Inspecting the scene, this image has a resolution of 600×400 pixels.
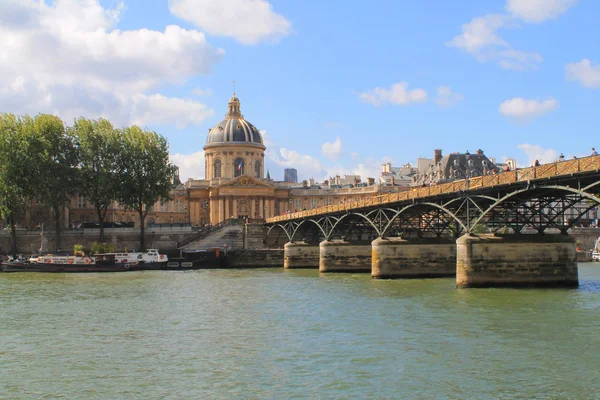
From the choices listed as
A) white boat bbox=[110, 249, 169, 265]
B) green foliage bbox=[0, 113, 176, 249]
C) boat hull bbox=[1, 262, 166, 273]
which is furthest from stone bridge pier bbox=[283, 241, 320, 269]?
green foliage bbox=[0, 113, 176, 249]

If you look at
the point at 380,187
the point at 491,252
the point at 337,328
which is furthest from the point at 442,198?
Result: the point at 380,187

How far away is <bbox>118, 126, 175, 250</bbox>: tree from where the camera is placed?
255 feet

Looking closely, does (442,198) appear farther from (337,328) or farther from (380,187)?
(380,187)

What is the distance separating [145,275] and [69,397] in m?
42.1

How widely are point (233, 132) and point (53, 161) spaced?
203ft

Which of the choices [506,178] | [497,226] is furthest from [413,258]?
[506,178]

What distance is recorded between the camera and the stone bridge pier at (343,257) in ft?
205

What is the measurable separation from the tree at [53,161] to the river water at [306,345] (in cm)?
3186

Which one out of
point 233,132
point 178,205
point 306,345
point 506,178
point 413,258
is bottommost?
point 306,345

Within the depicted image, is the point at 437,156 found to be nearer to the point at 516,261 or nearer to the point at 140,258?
the point at 140,258

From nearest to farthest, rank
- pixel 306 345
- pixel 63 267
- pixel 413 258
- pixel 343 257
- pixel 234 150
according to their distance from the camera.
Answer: pixel 306 345
pixel 413 258
pixel 343 257
pixel 63 267
pixel 234 150

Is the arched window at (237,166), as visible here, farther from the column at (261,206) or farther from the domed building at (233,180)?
the column at (261,206)

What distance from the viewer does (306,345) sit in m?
25.5

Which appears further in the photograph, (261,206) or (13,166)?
(261,206)
